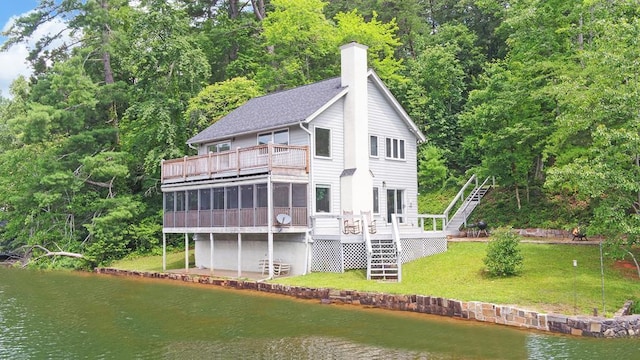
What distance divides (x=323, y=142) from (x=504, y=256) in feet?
33.4

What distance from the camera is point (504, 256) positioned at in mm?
19844

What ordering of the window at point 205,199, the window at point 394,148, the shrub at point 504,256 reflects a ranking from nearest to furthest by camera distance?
the shrub at point 504,256 < the window at point 205,199 < the window at point 394,148

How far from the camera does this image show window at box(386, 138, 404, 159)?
96.5ft

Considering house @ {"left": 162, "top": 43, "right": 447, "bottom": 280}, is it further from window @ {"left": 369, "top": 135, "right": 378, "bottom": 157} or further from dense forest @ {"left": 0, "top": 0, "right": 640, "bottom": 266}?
dense forest @ {"left": 0, "top": 0, "right": 640, "bottom": 266}

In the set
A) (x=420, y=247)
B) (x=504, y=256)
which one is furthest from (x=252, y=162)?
(x=504, y=256)

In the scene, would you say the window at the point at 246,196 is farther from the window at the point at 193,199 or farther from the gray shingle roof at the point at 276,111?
the window at the point at 193,199

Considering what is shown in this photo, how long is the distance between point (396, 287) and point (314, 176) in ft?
25.9

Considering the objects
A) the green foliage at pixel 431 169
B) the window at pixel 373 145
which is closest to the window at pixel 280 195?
the window at pixel 373 145

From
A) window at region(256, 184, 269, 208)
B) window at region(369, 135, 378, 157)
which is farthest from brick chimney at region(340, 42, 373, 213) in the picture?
window at region(256, 184, 269, 208)

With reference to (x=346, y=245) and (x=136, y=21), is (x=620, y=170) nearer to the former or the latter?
(x=346, y=245)

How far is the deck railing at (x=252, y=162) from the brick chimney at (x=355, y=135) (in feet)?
7.52

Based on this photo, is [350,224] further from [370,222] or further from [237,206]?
[237,206]

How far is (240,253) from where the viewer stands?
2583cm

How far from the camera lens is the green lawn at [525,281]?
1634cm
